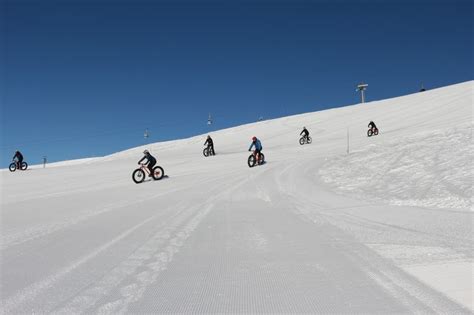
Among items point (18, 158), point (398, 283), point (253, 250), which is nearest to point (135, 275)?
point (253, 250)

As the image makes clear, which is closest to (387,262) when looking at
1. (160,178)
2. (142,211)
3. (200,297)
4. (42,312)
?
(200,297)

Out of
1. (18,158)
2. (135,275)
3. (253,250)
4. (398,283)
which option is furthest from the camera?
(18,158)

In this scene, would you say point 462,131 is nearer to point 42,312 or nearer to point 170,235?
point 170,235

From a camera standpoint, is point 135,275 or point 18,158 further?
point 18,158

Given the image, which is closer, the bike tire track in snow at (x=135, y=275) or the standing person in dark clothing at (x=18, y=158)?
the bike tire track in snow at (x=135, y=275)

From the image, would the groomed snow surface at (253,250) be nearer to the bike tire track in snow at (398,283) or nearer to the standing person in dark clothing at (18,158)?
the bike tire track in snow at (398,283)

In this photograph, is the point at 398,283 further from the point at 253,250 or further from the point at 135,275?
the point at 135,275

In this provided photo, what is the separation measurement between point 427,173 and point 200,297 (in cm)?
988

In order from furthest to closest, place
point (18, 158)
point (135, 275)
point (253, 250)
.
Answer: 1. point (18, 158)
2. point (253, 250)
3. point (135, 275)

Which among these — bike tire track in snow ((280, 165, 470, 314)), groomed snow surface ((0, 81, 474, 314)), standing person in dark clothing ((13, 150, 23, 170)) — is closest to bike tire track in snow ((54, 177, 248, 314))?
groomed snow surface ((0, 81, 474, 314))

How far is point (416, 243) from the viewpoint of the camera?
477cm

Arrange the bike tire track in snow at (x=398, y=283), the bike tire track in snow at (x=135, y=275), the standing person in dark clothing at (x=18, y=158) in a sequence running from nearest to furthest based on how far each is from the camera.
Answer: the bike tire track in snow at (x=398, y=283) < the bike tire track in snow at (x=135, y=275) < the standing person in dark clothing at (x=18, y=158)

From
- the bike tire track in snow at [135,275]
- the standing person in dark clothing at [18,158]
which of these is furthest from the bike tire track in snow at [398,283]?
the standing person in dark clothing at [18,158]

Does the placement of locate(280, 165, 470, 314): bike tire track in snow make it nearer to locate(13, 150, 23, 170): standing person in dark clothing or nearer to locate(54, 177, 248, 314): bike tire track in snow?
locate(54, 177, 248, 314): bike tire track in snow
